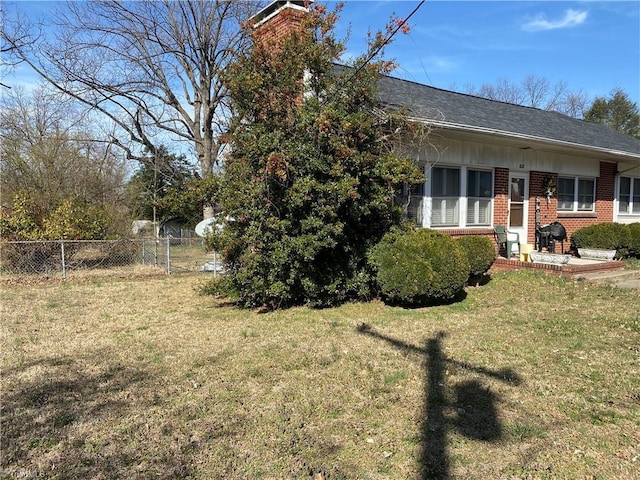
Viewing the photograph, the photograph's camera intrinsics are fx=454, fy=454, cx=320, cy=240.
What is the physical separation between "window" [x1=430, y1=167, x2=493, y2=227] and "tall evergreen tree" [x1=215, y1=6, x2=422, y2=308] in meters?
3.31

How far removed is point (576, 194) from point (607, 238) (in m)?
2.14

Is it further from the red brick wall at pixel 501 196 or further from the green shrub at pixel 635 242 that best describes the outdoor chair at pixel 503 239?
the green shrub at pixel 635 242

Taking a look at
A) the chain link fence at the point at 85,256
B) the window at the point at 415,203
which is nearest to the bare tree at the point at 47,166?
the chain link fence at the point at 85,256

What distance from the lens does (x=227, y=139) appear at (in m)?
7.00

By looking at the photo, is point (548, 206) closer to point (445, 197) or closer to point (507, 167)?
point (507, 167)

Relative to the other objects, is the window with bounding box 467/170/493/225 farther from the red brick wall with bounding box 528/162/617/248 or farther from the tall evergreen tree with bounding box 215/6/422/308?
the tall evergreen tree with bounding box 215/6/422/308

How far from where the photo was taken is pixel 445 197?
1040 cm

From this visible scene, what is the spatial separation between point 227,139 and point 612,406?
19.1 feet

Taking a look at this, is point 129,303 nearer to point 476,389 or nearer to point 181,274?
point 181,274

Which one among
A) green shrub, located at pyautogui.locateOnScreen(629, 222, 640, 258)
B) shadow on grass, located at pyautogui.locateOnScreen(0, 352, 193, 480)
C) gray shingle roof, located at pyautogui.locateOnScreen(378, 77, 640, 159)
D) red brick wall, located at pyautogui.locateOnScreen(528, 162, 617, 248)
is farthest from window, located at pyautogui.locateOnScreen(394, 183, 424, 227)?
shadow on grass, located at pyautogui.locateOnScreen(0, 352, 193, 480)

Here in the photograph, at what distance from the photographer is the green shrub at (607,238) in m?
11.7

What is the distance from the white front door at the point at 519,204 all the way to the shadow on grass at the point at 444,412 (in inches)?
320

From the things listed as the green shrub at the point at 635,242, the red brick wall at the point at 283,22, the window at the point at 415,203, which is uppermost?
the red brick wall at the point at 283,22

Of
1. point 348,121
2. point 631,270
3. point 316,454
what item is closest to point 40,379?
point 316,454
